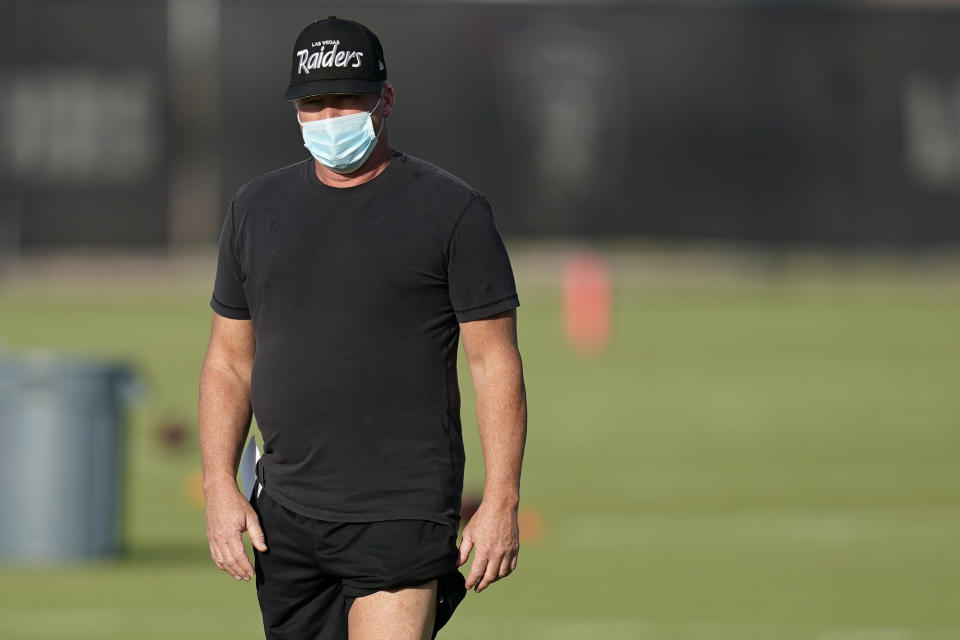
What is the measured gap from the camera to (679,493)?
1319 cm

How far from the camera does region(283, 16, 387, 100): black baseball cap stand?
5223 mm

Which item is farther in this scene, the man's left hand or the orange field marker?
the orange field marker

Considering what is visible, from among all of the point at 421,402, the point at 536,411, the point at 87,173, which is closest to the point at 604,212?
the point at 87,173

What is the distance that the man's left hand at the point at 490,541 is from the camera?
5.19 meters

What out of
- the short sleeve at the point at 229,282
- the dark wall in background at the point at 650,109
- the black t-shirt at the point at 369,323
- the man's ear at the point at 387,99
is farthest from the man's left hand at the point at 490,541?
the dark wall in background at the point at 650,109

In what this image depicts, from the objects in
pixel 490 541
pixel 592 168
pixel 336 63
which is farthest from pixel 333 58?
pixel 592 168

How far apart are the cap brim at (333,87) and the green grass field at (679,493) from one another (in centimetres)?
409

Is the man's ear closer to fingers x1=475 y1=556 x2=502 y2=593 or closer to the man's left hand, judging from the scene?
the man's left hand

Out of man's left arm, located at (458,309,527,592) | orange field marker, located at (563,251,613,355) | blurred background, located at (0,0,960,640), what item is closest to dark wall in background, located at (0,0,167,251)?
blurred background, located at (0,0,960,640)

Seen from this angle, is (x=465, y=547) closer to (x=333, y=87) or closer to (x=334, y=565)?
(x=334, y=565)

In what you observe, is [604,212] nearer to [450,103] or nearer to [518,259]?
[450,103]

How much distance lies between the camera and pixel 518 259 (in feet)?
121

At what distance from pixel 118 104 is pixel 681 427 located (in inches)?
624

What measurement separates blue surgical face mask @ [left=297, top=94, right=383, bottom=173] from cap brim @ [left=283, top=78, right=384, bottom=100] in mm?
58
